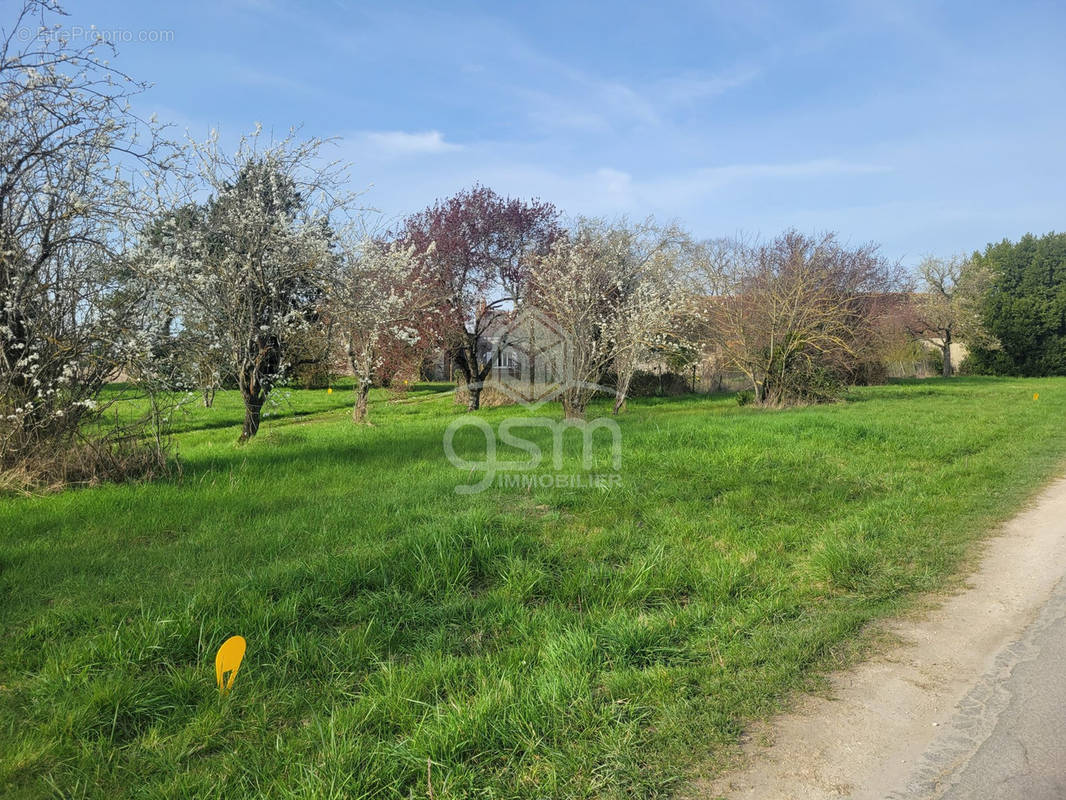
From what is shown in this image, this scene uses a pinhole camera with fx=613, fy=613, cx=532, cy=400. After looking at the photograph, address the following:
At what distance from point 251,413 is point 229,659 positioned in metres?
9.88

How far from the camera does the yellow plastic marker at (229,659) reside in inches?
123

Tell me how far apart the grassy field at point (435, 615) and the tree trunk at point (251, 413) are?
12.6ft

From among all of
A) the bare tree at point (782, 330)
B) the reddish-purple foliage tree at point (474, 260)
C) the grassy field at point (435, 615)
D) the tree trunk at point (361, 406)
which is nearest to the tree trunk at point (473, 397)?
the reddish-purple foliage tree at point (474, 260)

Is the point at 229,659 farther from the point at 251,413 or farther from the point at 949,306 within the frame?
the point at 949,306

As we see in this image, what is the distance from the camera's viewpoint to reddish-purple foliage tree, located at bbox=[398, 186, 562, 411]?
70.4ft

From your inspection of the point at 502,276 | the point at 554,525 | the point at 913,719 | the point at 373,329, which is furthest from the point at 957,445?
the point at 502,276

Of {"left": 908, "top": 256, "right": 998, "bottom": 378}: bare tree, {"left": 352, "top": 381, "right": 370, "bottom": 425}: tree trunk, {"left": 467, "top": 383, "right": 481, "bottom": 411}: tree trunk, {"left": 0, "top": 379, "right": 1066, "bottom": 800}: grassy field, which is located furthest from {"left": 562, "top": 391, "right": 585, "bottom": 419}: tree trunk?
{"left": 908, "top": 256, "right": 998, "bottom": 378}: bare tree

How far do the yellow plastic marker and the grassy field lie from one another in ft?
0.34

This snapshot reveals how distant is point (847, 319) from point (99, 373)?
2607cm

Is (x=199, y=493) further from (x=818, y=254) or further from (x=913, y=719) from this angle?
(x=818, y=254)

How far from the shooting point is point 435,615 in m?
4.09

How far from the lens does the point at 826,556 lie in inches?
194
